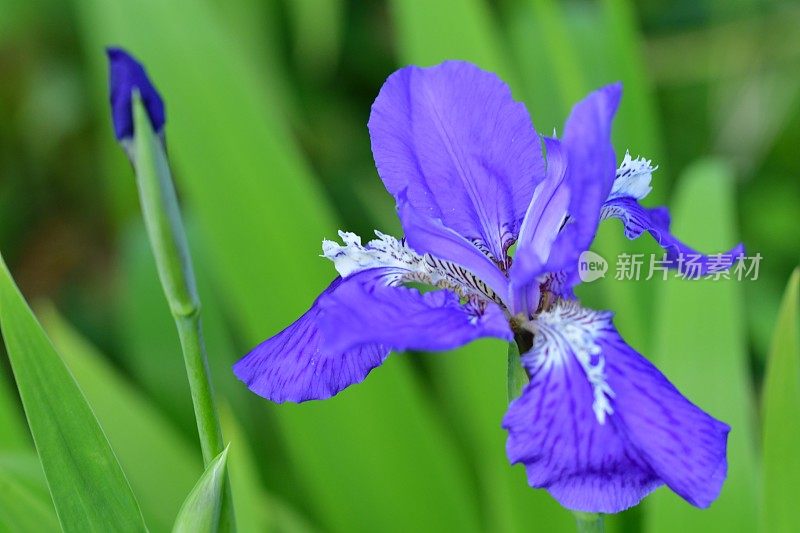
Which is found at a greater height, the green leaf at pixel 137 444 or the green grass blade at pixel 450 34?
the green grass blade at pixel 450 34

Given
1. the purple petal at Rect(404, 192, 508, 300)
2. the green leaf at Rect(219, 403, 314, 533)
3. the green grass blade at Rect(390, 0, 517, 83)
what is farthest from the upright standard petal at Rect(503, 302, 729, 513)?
the green grass blade at Rect(390, 0, 517, 83)

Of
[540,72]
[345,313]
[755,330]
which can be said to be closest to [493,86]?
[345,313]

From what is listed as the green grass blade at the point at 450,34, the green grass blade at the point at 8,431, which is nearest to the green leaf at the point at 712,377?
the green grass blade at the point at 450,34

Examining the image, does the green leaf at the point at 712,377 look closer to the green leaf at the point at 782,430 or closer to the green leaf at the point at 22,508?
the green leaf at the point at 782,430

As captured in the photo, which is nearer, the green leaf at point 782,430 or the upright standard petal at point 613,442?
the upright standard petal at point 613,442

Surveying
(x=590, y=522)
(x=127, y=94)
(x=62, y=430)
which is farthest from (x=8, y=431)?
(x=590, y=522)

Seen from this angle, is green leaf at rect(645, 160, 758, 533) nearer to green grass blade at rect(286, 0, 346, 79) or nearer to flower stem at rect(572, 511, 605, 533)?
flower stem at rect(572, 511, 605, 533)

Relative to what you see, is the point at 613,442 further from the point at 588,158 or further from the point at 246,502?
the point at 246,502
